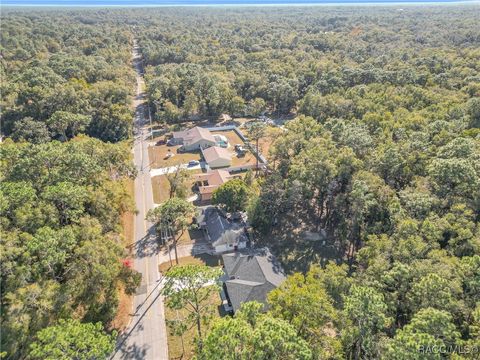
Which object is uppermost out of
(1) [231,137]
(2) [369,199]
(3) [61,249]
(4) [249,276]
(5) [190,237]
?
(3) [61,249]

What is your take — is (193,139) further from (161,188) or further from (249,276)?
(249,276)

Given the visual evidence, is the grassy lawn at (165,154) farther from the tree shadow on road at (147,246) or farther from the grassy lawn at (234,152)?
the tree shadow on road at (147,246)

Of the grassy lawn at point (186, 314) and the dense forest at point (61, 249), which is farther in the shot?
the grassy lawn at point (186, 314)

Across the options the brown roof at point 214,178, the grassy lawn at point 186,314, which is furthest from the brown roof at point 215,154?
the grassy lawn at point 186,314

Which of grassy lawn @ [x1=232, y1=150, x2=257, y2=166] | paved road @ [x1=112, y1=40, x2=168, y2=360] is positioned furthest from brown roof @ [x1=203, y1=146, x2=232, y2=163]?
paved road @ [x1=112, y1=40, x2=168, y2=360]

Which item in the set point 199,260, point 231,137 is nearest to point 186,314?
point 199,260

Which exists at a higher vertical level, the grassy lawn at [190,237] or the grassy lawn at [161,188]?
the grassy lawn at [190,237]

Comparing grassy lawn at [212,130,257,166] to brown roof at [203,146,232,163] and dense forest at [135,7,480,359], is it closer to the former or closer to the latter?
brown roof at [203,146,232,163]
